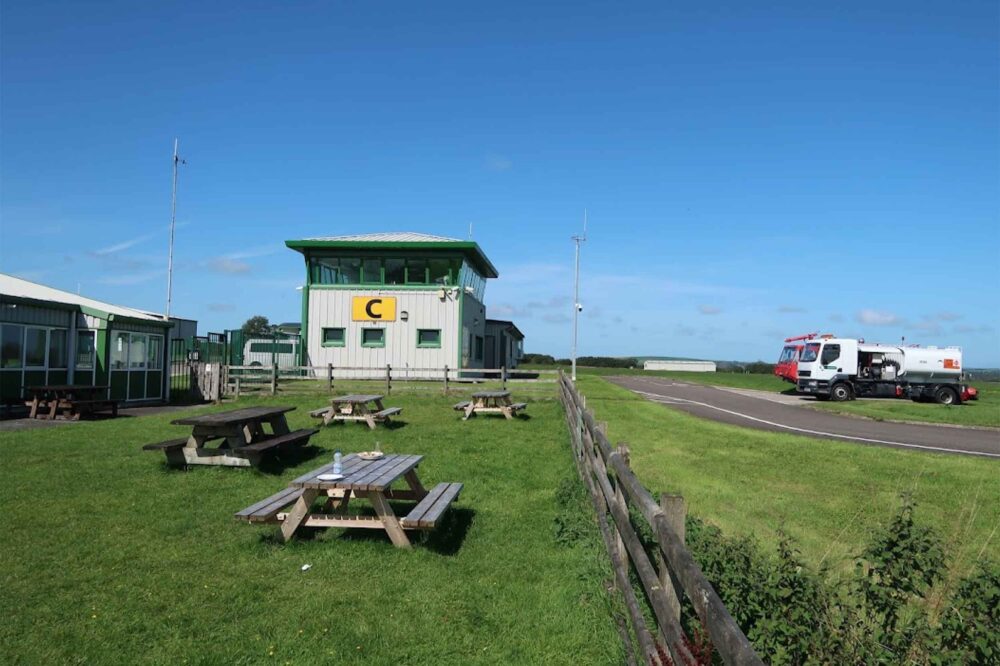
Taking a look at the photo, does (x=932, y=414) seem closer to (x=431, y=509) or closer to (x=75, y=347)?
(x=431, y=509)

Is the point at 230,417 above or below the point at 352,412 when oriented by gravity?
above

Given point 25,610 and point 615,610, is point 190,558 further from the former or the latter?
point 615,610

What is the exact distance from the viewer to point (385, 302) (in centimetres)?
2762

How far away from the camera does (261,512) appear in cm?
616

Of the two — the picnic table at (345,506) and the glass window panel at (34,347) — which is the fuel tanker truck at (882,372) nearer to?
the picnic table at (345,506)

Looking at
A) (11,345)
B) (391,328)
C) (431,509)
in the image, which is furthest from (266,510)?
(391,328)

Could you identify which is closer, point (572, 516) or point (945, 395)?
point (572, 516)

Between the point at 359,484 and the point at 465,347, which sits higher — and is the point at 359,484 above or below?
below

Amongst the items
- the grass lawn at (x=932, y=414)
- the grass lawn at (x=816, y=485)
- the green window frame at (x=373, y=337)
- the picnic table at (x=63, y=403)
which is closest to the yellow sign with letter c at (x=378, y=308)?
the green window frame at (x=373, y=337)

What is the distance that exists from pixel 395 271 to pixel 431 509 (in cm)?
2236

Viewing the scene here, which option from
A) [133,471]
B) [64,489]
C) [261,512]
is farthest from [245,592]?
[133,471]

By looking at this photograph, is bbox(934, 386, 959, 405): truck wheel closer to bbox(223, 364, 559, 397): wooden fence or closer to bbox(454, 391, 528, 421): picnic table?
bbox(223, 364, 559, 397): wooden fence

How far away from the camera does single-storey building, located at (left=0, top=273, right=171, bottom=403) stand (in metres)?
17.1

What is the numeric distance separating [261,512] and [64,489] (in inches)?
152
